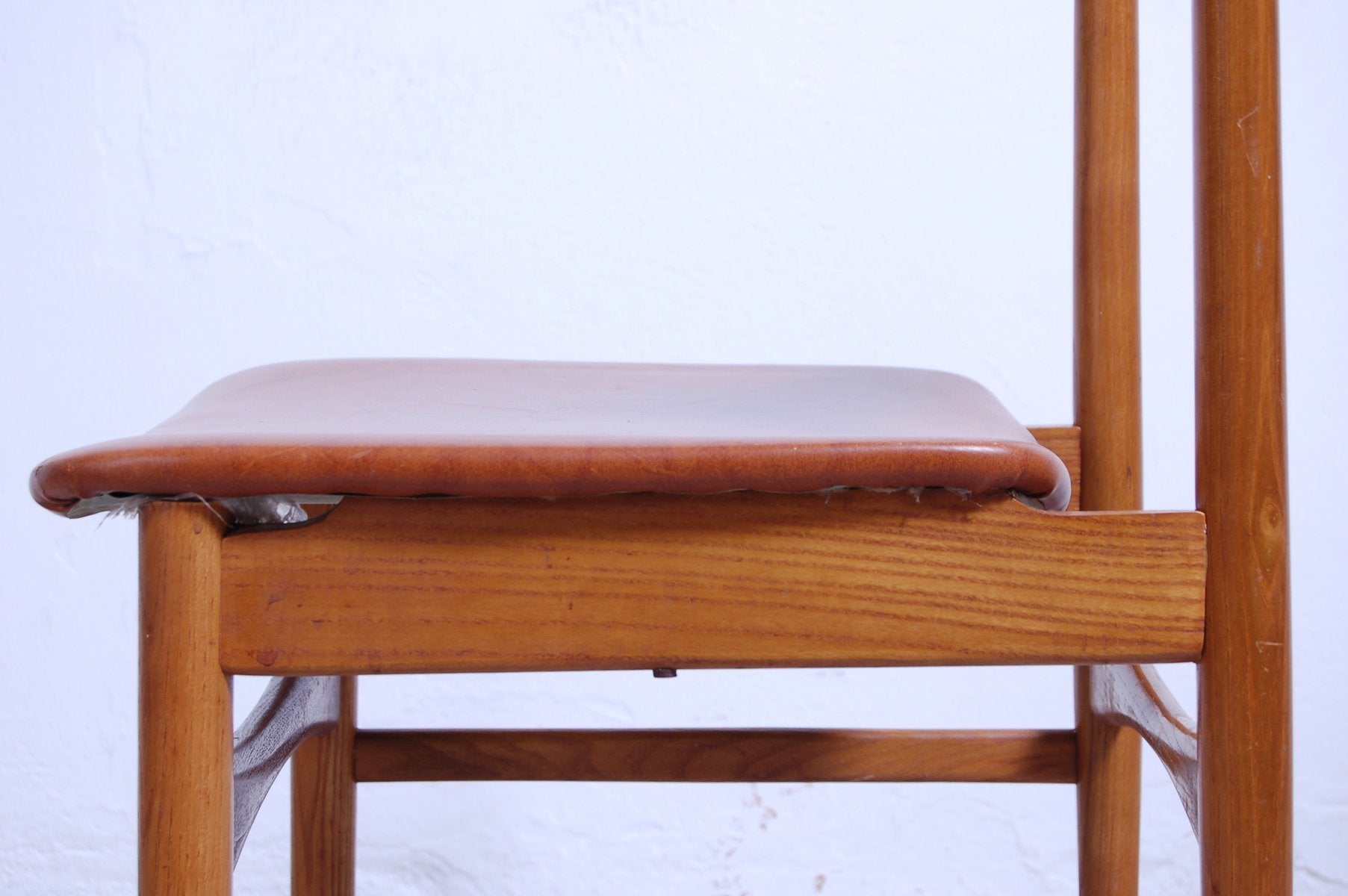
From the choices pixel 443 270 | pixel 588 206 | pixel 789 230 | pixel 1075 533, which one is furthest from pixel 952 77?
pixel 1075 533

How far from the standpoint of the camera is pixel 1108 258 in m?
0.65

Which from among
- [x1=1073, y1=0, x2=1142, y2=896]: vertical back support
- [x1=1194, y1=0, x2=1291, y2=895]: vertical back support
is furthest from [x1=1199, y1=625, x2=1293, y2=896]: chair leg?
[x1=1073, y1=0, x2=1142, y2=896]: vertical back support

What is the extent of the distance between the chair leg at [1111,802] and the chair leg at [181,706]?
0.46 m

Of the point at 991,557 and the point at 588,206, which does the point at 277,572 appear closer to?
the point at 991,557

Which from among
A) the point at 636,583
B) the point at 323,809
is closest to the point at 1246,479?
the point at 636,583

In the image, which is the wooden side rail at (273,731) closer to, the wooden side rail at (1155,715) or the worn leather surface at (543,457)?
the worn leather surface at (543,457)

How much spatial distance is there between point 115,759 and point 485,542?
1012mm

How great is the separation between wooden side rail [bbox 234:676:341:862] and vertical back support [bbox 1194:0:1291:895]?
12.7 inches

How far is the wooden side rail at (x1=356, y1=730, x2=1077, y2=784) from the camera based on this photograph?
685 mm

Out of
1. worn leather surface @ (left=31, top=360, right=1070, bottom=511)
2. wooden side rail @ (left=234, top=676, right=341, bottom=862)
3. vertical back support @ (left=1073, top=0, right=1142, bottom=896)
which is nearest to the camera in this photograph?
worn leather surface @ (left=31, top=360, right=1070, bottom=511)

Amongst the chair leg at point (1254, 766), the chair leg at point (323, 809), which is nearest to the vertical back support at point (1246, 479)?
the chair leg at point (1254, 766)

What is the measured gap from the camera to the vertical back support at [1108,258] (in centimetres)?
64

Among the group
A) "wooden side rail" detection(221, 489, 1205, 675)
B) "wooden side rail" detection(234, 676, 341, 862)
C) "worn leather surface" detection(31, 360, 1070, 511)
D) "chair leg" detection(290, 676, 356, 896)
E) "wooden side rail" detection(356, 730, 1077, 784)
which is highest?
"worn leather surface" detection(31, 360, 1070, 511)

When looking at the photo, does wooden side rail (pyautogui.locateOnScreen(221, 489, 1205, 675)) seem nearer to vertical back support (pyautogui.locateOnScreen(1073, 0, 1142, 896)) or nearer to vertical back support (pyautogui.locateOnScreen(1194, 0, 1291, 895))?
vertical back support (pyautogui.locateOnScreen(1194, 0, 1291, 895))
